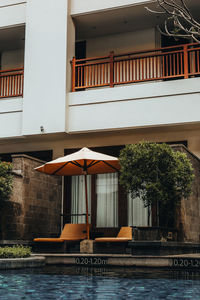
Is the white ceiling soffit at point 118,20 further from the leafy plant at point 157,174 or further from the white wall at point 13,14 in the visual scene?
the leafy plant at point 157,174

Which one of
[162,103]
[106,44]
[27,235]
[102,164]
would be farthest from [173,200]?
[106,44]

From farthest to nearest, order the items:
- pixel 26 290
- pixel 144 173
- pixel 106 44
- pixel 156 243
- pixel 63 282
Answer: pixel 106 44
pixel 144 173
pixel 156 243
pixel 63 282
pixel 26 290

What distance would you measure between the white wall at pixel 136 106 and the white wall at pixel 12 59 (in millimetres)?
4025

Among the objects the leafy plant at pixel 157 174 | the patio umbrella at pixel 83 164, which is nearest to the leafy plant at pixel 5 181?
the patio umbrella at pixel 83 164

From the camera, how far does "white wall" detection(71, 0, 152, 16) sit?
14.4 meters

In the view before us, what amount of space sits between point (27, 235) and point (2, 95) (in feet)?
18.6

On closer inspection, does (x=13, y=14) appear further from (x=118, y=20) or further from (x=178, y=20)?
(x=178, y=20)

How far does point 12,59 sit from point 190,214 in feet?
30.3

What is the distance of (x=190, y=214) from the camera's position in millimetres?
12289

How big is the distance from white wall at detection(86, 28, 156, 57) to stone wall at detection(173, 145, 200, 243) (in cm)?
458

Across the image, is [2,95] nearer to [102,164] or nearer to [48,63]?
[48,63]

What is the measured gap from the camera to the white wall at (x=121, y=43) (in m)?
15.6

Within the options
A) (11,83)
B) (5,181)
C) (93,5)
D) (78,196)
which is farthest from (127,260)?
(93,5)

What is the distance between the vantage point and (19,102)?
14.9m
